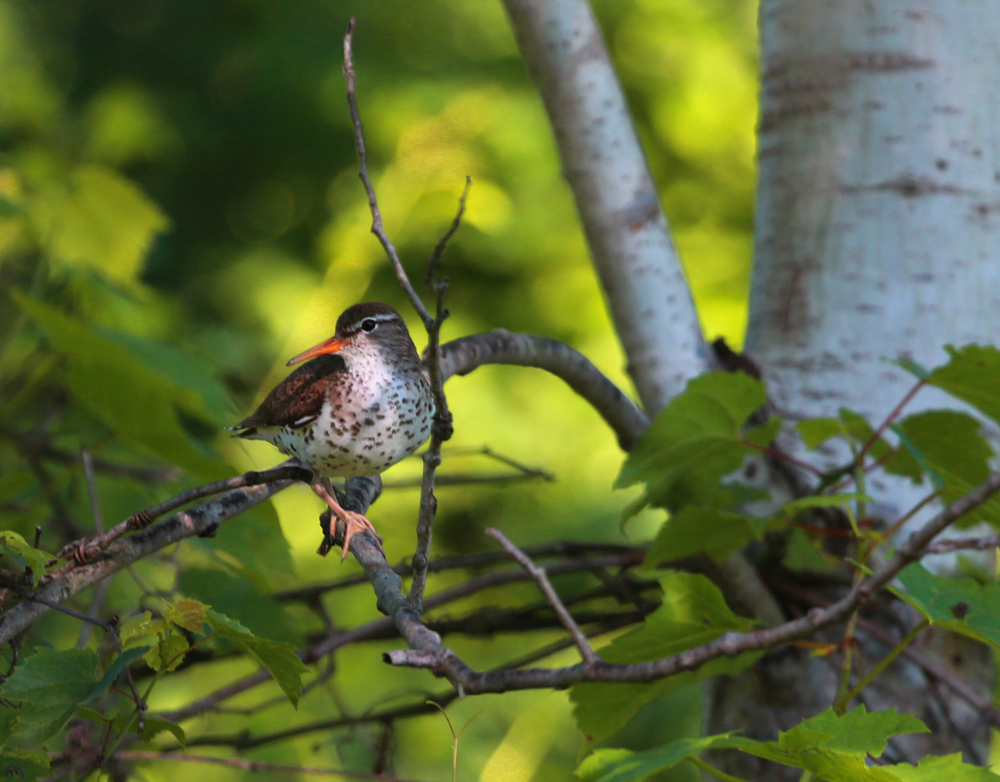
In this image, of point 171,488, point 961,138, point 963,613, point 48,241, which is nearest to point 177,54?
point 48,241

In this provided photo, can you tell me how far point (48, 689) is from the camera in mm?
942

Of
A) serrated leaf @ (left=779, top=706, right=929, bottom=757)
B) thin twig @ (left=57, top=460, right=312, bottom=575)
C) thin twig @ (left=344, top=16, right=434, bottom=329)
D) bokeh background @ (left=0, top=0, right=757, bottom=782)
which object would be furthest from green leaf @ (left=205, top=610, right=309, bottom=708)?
bokeh background @ (left=0, top=0, right=757, bottom=782)

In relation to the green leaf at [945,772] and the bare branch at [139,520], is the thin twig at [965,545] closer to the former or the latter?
the green leaf at [945,772]

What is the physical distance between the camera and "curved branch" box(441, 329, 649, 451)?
141 centimetres

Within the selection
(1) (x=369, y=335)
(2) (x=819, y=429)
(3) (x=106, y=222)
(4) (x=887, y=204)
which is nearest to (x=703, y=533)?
(2) (x=819, y=429)

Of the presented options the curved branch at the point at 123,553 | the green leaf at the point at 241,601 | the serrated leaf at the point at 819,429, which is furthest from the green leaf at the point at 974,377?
the green leaf at the point at 241,601

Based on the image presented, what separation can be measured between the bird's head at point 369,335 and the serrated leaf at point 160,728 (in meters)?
0.63

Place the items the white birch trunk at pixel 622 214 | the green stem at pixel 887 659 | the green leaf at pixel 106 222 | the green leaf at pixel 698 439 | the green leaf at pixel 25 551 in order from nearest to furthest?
the green leaf at pixel 25 551 < the green stem at pixel 887 659 < the green leaf at pixel 698 439 < the white birch trunk at pixel 622 214 < the green leaf at pixel 106 222

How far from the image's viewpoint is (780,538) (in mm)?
1672

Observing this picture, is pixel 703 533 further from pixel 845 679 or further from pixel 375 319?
pixel 375 319

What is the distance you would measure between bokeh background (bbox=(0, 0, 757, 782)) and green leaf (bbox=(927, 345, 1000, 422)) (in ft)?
5.75

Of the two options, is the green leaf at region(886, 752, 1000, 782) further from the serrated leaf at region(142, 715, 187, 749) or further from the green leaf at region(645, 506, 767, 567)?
the serrated leaf at region(142, 715, 187, 749)

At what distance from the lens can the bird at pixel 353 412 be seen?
53.6 inches

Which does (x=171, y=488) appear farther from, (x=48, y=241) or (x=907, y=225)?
(x=907, y=225)
